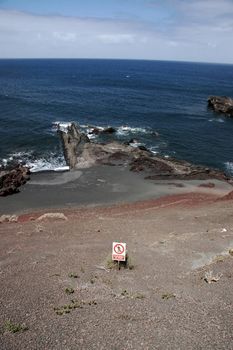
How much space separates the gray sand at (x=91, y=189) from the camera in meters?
40.1

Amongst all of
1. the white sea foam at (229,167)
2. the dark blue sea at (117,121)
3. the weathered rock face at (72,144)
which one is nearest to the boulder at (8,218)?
the dark blue sea at (117,121)

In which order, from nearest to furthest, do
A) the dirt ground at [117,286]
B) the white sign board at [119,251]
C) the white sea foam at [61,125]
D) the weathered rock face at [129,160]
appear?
the dirt ground at [117,286] < the white sign board at [119,251] < the weathered rock face at [129,160] < the white sea foam at [61,125]

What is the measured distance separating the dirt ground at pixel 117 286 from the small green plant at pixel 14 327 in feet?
0.46

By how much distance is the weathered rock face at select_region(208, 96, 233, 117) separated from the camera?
3752 inches

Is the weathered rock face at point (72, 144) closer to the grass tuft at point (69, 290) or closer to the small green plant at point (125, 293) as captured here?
the grass tuft at point (69, 290)

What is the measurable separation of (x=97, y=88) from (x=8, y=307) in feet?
401

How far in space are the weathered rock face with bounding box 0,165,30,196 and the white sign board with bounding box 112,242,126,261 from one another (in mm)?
23058

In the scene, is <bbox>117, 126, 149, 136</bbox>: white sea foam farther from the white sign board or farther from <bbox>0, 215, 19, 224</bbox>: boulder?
the white sign board

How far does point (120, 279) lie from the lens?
20484mm

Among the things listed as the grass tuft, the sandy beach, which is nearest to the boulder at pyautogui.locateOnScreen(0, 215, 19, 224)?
the sandy beach

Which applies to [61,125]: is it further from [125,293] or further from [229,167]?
[125,293]

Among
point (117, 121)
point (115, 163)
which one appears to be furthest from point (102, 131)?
point (115, 163)

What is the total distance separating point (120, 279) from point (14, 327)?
6266mm

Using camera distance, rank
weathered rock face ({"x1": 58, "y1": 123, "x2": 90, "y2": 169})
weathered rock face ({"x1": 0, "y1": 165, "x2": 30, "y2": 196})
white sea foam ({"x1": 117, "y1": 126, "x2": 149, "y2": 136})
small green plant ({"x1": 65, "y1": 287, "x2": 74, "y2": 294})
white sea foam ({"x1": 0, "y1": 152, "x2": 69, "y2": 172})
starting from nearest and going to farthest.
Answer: small green plant ({"x1": 65, "y1": 287, "x2": 74, "y2": 294}) < weathered rock face ({"x1": 0, "y1": 165, "x2": 30, "y2": 196}) < white sea foam ({"x1": 0, "y1": 152, "x2": 69, "y2": 172}) < weathered rock face ({"x1": 58, "y1": 123, "x2": 90, "y2": 169}) < white sea foam ({"x1": 117, "y1": 126, "x2": 149, "y2": 136})
